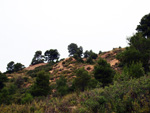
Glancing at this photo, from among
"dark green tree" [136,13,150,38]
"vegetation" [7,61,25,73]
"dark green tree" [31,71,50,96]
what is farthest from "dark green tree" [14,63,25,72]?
"dark green tree" [136,13,150,38]

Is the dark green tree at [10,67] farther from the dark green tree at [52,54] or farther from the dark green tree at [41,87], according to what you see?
the dark green tree at [41,87]

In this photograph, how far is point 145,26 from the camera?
2680cm

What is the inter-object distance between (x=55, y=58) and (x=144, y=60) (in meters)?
53.5

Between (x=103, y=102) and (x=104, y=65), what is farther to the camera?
(x=104, y=65)

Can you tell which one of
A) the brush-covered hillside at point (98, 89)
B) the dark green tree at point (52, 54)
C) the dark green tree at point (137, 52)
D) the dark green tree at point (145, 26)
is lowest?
the brush-covered hillside at point (98, 89)

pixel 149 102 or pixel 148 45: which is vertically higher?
pixel 148 45

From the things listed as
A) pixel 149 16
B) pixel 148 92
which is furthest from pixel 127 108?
pixel 149 16

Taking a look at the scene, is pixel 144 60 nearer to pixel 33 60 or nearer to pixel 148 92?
pixel 148 92

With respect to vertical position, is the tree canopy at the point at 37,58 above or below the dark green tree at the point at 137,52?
above

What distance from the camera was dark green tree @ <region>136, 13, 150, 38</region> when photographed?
2616 centimetres

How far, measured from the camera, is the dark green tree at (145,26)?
85.8 ft

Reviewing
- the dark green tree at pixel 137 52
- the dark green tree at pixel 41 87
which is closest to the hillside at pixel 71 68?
the dark green tree at pixel 137 52

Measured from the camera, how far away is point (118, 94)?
496 cm

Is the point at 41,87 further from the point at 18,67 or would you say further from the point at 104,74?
the point at 18,67
